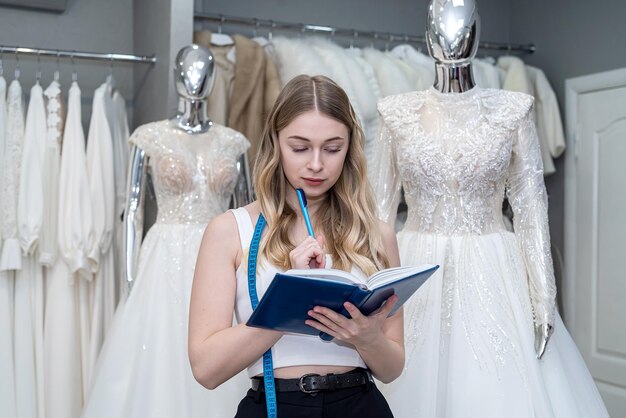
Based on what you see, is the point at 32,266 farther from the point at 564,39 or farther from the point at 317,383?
the point at 564,39

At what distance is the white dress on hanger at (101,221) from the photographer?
3449 mm

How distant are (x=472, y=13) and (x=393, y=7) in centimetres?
245

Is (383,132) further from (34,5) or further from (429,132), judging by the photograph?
(34,5)

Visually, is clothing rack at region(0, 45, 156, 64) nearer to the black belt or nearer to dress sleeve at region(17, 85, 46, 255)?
dress sleeve at region(17, 85, 46, 255)

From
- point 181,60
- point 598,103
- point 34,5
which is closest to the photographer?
point 181,60

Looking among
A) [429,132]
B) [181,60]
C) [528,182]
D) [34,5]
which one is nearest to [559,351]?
[528,182]

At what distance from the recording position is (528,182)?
7.71 ft

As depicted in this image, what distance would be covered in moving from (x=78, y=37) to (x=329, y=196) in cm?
293

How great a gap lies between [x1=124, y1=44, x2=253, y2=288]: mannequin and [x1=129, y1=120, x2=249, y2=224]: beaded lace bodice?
0.04 m

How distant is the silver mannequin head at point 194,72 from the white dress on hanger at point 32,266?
0.73m

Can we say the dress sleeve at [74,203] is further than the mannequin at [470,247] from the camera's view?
Yes

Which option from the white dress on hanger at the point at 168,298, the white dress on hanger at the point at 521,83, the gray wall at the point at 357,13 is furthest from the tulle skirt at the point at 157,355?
the white dress on hanger at the point at 521,83

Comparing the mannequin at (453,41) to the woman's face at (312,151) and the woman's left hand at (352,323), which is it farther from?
the woman's left hand at (352,323)

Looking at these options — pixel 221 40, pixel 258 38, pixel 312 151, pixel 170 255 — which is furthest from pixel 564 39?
pixel 312 151
